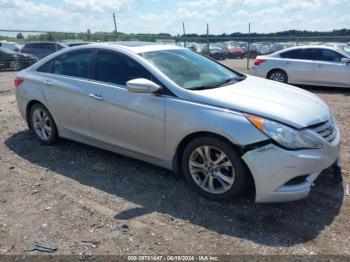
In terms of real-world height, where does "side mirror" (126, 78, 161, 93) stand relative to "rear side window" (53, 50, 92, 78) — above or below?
below

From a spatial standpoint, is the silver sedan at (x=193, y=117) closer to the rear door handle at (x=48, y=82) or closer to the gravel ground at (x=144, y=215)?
the rear door handle at (x=48, y=82)

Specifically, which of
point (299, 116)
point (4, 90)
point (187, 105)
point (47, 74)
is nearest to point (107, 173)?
point (187, 105)

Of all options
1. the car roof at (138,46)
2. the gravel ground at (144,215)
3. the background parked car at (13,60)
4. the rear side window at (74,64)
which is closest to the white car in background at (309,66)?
the gravel ground at (144,215)

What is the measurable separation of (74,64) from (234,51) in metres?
31.8

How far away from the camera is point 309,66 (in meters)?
11.4

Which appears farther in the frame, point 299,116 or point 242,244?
point 299,116

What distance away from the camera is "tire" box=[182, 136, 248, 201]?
12.0 feet

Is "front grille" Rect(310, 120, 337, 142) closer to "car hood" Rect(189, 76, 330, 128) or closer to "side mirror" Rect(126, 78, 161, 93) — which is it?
"car hood" Rect(189, 76, 330, 128)

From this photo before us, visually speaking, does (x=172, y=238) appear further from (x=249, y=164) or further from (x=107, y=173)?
(x=107, y=173)

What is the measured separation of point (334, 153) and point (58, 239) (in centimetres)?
275

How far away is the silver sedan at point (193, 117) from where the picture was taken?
3.49 meters

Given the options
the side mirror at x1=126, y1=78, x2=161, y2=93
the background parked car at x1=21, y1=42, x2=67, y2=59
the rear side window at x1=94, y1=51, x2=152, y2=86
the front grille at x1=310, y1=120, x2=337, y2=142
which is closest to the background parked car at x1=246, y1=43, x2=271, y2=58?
the background parked car at x1=21, y1=42, x2=67, y2=59

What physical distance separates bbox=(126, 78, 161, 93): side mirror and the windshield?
268 mm

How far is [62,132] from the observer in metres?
5.40
